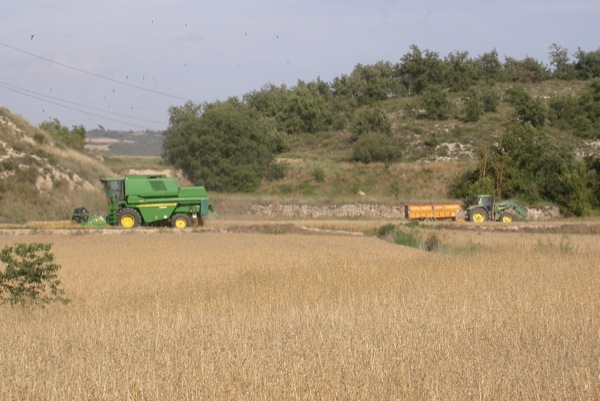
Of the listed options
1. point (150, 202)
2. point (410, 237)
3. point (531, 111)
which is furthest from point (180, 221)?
point (531, 111)

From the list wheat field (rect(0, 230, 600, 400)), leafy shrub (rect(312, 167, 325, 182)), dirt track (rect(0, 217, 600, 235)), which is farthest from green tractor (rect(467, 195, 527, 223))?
wheat field (rect(0, 230, 600, 400))

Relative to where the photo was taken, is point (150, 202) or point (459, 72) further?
point (459, 72)

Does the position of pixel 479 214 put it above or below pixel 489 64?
below

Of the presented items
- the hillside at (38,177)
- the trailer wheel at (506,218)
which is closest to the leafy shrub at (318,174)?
the hillside at (38,177)

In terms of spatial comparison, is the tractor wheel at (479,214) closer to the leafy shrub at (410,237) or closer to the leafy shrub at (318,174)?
the leafy shrub at (410,237)

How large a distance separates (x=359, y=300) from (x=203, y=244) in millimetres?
15213

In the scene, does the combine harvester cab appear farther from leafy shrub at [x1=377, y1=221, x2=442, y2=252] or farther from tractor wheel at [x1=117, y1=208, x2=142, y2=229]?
leafy shrub at [x1=377, y1=221, x2=442, y2=252]

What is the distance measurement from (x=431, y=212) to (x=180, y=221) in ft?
49.2

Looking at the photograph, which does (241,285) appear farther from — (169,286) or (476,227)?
(476,227)

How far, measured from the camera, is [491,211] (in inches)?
1805

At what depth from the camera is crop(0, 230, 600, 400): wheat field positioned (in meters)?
7.48

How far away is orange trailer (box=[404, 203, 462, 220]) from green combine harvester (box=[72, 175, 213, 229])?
42.5 ft

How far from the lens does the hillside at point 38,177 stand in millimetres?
43250

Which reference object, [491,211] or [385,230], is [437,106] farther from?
[385,230]
